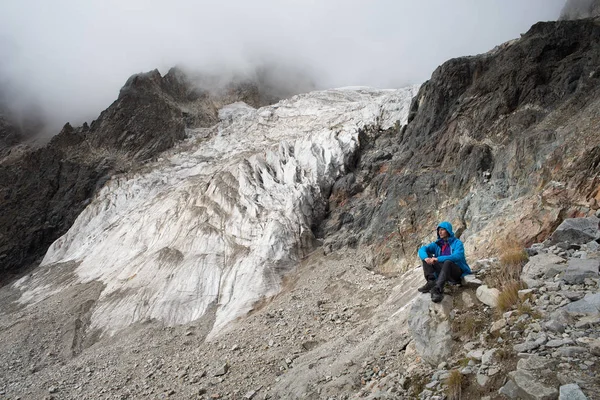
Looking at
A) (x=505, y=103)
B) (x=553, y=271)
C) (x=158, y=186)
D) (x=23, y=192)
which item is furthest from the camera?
(x=23, y=192)

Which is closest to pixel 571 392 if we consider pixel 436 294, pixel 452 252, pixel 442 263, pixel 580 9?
pixel 436 294

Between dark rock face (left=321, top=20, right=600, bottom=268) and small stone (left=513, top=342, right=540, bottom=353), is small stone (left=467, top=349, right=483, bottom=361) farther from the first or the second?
dark rock face (left=321, top=20, right=600, bottom=268)

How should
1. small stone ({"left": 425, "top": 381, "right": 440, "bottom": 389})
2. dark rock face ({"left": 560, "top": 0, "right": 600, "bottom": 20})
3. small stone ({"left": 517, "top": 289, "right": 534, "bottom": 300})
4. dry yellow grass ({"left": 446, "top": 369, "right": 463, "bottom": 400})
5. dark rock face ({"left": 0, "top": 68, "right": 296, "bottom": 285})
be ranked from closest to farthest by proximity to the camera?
dry yellow grass ({"left": 446, "top": 369, "right": 463, "bottom": 400})
small stone ({"left": 425, "top": 381, "right": 440, "bottom": 389})
small stone ({"left": 517, "top": 289, "right": 534, "bottom": 300})
dark rock face ({"left": 560, "top": 0, "right": 600, "bottom": 20})
dark rock face ({"left": 0, "top": 68, "right": 296, "bottom": 285})

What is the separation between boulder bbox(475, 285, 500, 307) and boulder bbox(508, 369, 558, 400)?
6.59 ft

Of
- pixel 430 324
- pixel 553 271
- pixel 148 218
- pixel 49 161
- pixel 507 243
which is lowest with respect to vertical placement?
pixel 507 243

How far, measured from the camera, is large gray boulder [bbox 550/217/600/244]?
786 centimetres

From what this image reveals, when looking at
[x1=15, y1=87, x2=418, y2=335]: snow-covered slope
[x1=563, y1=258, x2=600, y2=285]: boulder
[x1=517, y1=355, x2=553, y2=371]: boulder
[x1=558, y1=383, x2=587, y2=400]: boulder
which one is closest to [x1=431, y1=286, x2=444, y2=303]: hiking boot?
[x1=563, y1=258, x2=600, y2=285]: boulder

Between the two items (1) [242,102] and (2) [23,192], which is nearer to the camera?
(2) [23,192]

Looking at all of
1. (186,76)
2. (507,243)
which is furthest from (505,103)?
(186,76)

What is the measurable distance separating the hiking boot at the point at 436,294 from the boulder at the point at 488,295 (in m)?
0.68

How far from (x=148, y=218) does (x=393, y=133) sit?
871 inches

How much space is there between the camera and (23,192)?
4066 cm

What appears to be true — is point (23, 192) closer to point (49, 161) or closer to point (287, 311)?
point (49, 161)

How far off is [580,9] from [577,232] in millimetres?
36490
